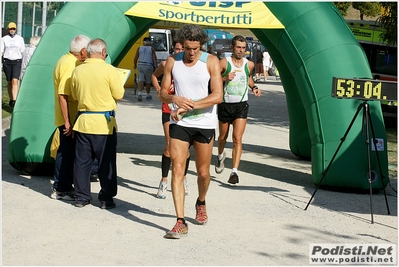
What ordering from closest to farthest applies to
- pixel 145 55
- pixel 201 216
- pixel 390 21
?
pixel 201 216 < pixel 390 21 < pixel 145 55

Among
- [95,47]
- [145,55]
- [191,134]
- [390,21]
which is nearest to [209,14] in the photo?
[95,47]

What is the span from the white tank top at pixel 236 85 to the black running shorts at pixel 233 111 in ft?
0.18

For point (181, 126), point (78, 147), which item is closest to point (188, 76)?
point (181, 126)

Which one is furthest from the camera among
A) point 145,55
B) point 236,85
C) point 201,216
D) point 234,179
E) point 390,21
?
point 145,55

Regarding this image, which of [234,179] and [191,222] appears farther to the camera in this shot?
[234,179]

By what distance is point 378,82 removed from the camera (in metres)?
8.02

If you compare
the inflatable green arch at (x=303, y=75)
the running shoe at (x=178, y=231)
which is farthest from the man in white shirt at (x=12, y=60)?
the running shoe at (x=178, y=231)

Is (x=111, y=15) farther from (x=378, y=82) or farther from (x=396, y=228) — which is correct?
(x=396, y=228)

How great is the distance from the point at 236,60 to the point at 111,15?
1.70m

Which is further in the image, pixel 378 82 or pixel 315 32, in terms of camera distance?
pixel 315 32

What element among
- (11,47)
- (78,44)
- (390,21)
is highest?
(390,21)

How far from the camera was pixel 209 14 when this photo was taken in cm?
970

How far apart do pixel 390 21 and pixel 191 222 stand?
1024 cm

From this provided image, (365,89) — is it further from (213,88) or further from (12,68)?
(12,68)
